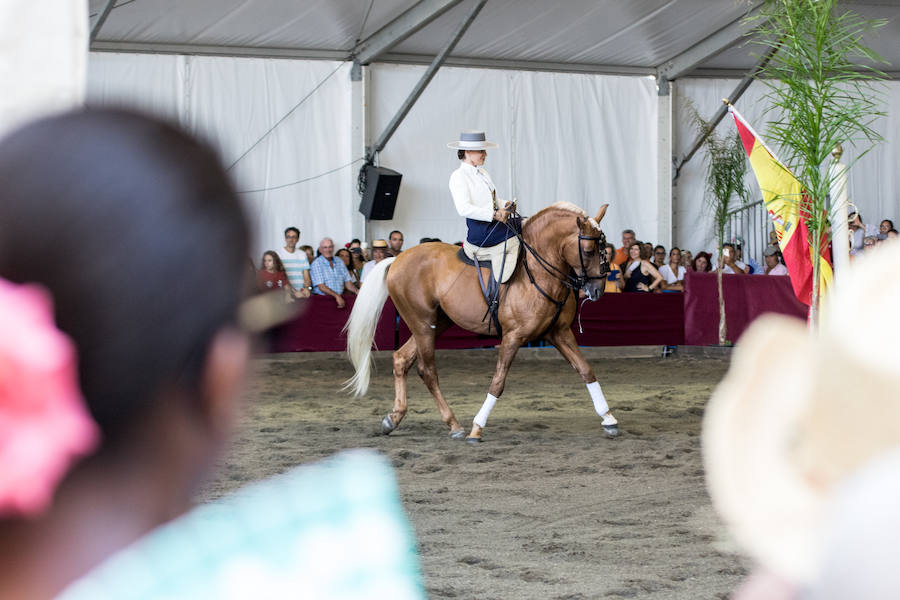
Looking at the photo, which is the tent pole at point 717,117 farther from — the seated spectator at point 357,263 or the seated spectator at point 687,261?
the seated spectator at point 357,263

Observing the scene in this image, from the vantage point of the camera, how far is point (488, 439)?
24.7 ft

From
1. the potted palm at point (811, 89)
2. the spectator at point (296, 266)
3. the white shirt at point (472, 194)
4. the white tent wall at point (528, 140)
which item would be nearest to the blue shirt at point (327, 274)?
the spectator at point (296, 266)

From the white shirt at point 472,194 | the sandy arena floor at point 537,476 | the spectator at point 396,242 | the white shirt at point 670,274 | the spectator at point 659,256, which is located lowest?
the sandy arena floor at point 537,476

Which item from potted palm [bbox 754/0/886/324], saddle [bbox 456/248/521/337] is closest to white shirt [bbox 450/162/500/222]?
saddle [bbox 456/248/521/337]

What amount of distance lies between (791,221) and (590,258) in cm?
180

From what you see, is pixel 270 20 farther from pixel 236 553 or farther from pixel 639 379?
pixel 236 553

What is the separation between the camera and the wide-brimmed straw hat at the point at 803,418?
1.42 feet

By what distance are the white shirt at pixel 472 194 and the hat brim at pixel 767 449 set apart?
7.16m

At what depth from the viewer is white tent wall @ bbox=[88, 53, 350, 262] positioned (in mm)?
16062

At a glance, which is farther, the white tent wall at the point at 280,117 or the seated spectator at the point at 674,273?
the white tent wall at the point at 280,117

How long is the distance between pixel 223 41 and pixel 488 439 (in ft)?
34.8

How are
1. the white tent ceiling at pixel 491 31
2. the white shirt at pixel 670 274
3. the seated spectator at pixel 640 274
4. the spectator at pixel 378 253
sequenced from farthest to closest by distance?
1. the white shirt at pixel 670 274
2. the seated spectator at pixel 640 274
3. the white tent ceiling at pixel 491 31
4. the spectator at pixel 378 253

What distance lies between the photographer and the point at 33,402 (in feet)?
1.77

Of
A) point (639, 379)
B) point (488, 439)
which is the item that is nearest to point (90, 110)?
point (488, 439)
